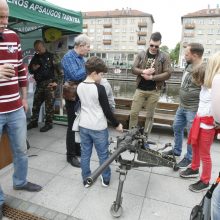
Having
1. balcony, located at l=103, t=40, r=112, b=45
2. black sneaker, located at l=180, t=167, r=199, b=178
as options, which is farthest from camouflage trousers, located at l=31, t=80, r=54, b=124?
balcony, located at l=103, t=40, r=112, b=45

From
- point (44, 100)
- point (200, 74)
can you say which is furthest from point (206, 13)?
point (200, 74)

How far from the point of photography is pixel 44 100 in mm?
5082

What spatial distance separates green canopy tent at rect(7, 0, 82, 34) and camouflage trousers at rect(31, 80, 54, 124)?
4.02ft

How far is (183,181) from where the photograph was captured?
3129mm

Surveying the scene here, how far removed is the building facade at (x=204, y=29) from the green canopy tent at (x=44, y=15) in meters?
57.9

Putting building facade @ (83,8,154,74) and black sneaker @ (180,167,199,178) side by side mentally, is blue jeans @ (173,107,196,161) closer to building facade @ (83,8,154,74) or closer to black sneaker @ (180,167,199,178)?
black sneaker @ (180,167,199,178)

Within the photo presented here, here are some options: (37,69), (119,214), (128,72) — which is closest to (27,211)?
(119,214)

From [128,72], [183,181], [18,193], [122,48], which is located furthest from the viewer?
[122,48]

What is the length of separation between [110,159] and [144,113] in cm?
360

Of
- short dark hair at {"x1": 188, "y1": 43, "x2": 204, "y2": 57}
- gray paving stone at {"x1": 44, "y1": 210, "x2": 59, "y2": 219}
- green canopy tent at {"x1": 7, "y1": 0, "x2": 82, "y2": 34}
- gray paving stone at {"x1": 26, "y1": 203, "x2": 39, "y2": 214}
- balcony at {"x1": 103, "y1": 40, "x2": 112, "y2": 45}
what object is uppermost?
balcony at {"x1": 103, "y1": 40, "x2": 112, "y2": 45}

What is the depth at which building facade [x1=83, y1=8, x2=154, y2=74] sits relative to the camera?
63.6 meters

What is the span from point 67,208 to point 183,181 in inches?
62.1

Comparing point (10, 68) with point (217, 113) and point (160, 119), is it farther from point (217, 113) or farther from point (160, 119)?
point (160, 119)

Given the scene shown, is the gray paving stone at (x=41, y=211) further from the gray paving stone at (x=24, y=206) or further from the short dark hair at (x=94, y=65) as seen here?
the short dark hair at (x=94, y=65)
